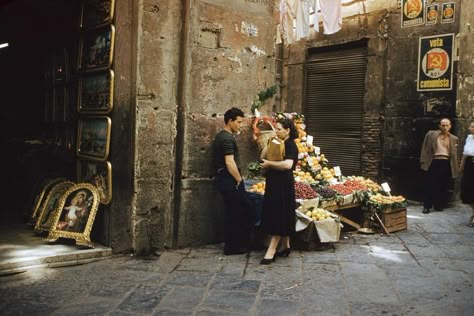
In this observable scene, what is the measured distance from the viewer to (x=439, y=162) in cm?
978

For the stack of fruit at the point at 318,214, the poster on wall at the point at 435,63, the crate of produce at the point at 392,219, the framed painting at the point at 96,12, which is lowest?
the crate of produce at the point at 392,219

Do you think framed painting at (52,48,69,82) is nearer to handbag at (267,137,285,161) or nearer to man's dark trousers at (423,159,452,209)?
handbag at (267,137,285,161)

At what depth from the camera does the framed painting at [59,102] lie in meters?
7.57

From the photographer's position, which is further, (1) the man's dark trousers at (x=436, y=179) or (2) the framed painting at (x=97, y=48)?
(1) the man's dark trousers at (x=436, y=179)

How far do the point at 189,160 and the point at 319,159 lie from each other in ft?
9.79

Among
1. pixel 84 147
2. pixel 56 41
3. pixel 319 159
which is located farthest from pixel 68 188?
pixel 319 159

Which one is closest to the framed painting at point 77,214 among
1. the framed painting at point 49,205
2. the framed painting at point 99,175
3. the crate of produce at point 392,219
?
the framed painting at point 99,175

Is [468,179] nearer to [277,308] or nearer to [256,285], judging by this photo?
[256,285]

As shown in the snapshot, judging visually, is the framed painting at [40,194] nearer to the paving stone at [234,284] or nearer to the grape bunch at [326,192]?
the paving stone at [234,284]

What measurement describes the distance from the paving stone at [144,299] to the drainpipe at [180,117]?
1.66m

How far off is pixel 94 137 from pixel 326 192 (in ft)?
11.9

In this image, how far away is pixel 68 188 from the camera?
666 cm

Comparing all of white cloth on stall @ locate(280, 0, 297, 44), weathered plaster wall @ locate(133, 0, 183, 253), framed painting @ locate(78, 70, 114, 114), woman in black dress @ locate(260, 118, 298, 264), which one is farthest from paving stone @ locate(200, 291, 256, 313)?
white cloth on stall @ locate(280, 0, 297, 44)

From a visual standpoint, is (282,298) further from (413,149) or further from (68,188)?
(413,149)
